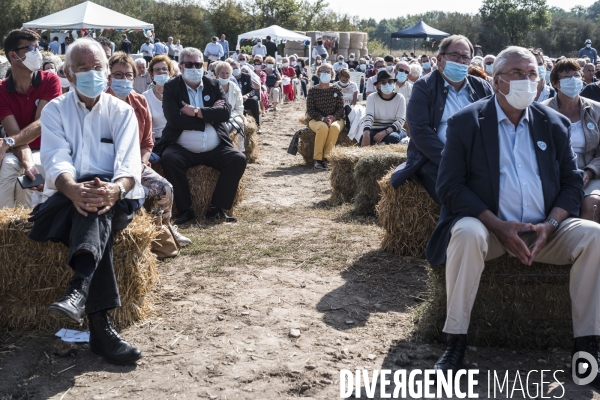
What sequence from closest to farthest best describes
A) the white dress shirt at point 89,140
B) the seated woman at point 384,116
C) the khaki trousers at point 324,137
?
the white dress shirt at point 89,140 < the seated woman at point 384,116 < the khaki trousers at point 324,137

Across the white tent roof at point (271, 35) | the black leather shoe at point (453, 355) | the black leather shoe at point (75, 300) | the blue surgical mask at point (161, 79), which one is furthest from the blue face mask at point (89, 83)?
the white tent roof at point (271, 35)

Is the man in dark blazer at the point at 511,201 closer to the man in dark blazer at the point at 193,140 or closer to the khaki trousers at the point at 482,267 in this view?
the khaki trousers at the point at 482,267

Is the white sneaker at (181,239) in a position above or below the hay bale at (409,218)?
below

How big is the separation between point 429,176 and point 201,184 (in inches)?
122

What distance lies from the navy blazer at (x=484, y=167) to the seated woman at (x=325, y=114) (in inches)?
293

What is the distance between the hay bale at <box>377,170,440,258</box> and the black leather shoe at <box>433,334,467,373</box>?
237cm

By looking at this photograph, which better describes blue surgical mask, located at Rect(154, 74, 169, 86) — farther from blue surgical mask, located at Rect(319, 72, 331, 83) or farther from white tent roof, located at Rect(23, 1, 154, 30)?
white tent roof, located at Rect(23, 1, 154, 30)

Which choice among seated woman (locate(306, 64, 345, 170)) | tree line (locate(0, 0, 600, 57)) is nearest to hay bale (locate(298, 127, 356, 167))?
seated woman (locate(306, 64, 345, 170))

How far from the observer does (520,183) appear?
421 cm

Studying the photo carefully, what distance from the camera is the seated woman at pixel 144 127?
20.2 feet

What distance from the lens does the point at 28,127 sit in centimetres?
595

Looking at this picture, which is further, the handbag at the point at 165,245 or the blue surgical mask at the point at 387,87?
the blue surgical mask at the point at 387,87

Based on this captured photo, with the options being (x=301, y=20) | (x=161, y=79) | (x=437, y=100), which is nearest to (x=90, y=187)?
(x=437, y=100)

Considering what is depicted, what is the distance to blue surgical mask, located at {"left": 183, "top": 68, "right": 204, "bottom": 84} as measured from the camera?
7855 mm
